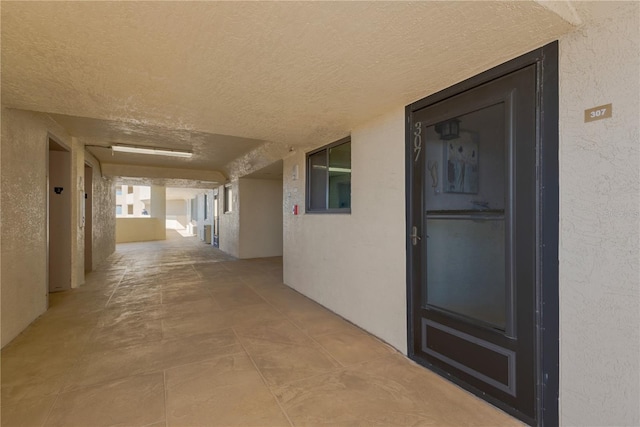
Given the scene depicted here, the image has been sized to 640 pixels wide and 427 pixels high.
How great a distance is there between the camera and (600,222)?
1.39 meters

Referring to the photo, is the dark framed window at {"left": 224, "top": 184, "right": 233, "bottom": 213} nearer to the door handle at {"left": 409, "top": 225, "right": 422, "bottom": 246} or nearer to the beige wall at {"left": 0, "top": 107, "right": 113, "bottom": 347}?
the beige wall at {"left": 0, "top": 107, "right": 113, "bottom": 347}

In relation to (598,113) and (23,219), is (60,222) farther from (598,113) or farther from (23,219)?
(598,113)

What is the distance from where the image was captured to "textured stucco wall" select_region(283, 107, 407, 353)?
2.61 metres

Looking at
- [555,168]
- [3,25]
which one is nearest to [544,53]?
[555,168]

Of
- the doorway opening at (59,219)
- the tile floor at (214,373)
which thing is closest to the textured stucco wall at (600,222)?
the tile floor at (214,373)

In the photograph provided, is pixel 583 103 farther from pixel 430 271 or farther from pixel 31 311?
pixel 31 311

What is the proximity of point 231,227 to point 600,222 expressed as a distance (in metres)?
8.45

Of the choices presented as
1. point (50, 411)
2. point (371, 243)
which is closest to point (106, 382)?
point (50, 411)

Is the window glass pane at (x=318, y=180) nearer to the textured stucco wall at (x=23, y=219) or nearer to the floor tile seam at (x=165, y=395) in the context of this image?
the floor tile seam at (x=165, y=395)

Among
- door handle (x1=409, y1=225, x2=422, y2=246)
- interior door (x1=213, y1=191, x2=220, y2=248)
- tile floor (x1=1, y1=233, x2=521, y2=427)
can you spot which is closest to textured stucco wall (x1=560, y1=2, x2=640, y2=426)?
tile floor (x1=1, y1=233, x2=521, y2=427)

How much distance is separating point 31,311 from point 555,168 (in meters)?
5.04

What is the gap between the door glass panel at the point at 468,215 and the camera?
188 centimetres

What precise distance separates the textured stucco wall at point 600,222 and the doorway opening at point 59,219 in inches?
244

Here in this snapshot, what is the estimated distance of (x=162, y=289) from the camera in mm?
4715
